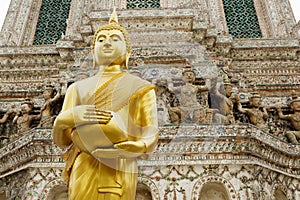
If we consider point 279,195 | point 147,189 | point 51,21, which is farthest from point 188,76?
point 51,21

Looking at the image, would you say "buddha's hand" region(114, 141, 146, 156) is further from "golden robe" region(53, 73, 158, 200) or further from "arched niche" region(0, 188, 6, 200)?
"arched niche" region(0, 188, 6, 200)

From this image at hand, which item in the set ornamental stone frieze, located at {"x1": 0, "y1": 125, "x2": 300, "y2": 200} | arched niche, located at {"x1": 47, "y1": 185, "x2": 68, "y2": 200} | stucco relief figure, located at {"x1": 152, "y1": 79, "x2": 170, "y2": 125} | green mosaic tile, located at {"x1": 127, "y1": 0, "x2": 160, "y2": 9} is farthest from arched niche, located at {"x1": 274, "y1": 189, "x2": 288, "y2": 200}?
green mosaic tile, located at {"x1": 127, "y1": 0, "x2": 160, "y2": 9}

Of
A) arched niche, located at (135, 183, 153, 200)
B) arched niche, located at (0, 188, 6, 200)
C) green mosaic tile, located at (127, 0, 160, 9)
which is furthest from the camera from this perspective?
green mosaic tile, located at (127, 0, 160, 9)

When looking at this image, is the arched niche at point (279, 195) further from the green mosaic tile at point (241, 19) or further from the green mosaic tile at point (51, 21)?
the green mosaic tile at point (51, 21)

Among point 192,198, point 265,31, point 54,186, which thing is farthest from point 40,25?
point 192,198

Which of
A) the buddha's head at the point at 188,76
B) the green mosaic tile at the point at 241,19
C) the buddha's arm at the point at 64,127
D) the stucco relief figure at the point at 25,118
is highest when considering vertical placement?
the green mosaic tile at the point at 241,19

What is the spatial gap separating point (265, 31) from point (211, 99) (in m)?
5.89

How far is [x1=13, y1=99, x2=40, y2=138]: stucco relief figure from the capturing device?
5.86 meters

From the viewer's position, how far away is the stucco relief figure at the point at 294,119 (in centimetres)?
579

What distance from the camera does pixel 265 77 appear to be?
340 inches

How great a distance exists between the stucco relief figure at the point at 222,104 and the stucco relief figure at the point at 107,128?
2.89 metres

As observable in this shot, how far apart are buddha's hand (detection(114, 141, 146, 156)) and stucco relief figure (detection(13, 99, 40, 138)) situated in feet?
13.1

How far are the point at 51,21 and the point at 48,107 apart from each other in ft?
21.9

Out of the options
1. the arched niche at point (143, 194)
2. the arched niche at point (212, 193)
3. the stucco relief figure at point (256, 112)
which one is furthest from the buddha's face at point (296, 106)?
the arched niche at point (143, 194)
